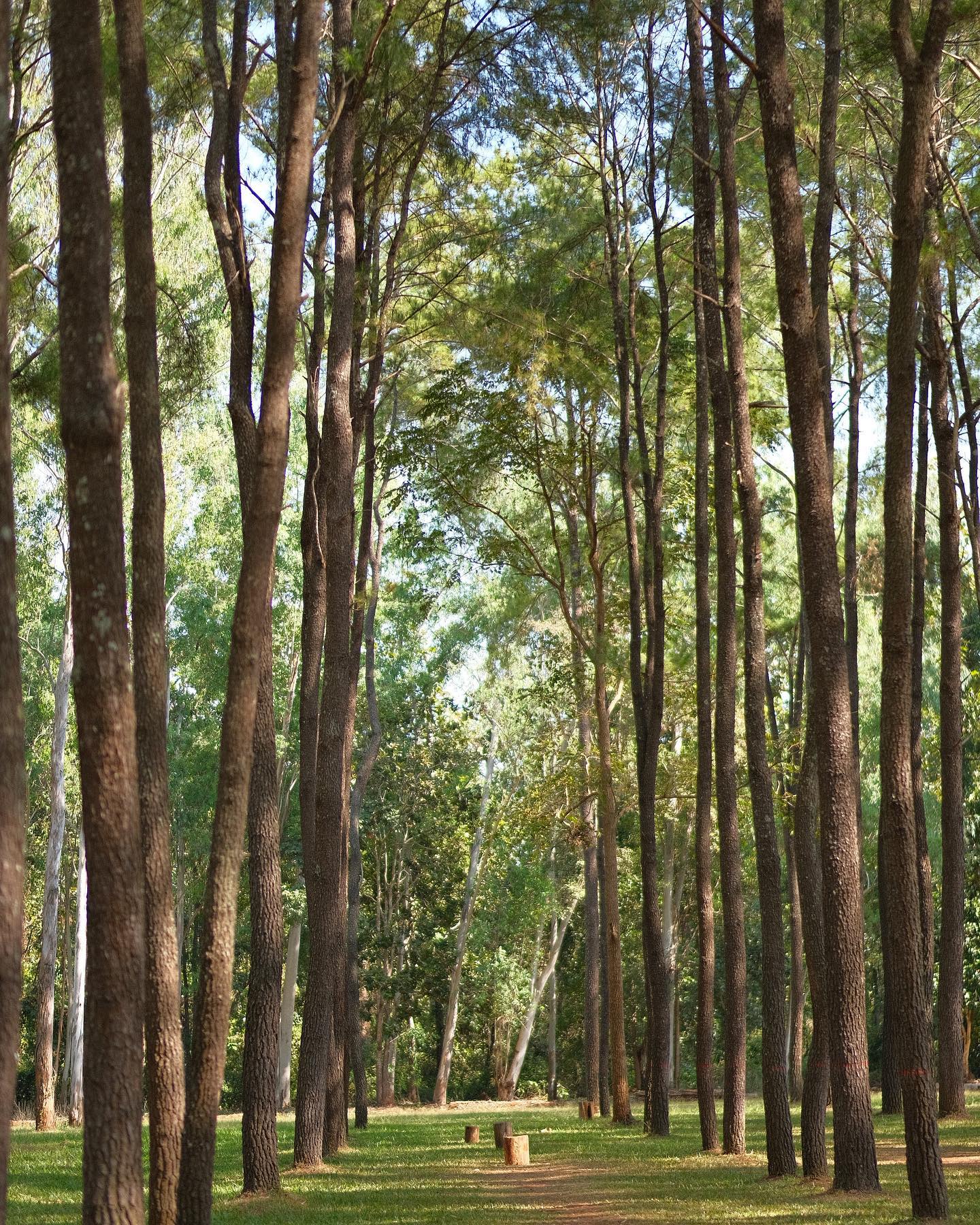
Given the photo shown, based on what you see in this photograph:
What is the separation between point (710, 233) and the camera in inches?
545

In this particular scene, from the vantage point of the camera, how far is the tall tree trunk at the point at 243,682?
267 inches

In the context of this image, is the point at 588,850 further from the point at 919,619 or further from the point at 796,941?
the point at 919,619

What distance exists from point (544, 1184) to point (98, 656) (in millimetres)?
8395

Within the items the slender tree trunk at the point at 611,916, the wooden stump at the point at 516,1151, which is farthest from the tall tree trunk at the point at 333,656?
the slender tree trunk at the point at 611,916

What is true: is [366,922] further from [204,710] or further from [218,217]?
[218,217]

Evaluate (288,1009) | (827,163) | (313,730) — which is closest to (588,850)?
(288,1009)

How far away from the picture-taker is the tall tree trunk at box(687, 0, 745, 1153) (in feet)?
43.1

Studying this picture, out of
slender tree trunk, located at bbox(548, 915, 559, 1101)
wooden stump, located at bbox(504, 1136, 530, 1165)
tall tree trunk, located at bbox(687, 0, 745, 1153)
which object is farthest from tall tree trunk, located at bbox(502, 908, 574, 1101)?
tall tree trunk, located at bbox(687, 0, 745, 1153)

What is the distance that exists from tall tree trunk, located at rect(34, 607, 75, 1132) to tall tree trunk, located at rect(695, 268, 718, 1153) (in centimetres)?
1044

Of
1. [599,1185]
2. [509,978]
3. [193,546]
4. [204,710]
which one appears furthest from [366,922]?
[599,1185]

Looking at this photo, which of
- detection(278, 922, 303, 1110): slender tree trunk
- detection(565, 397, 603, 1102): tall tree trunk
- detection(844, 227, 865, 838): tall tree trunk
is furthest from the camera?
detection(278, 922, 303, 1110): slender tree trunk

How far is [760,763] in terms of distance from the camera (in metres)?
11.8

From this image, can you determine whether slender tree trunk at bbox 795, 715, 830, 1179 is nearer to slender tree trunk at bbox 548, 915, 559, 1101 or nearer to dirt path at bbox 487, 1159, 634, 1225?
dirt path at bbox 487, 1159, 634, 1225

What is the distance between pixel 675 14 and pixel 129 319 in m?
11.0
